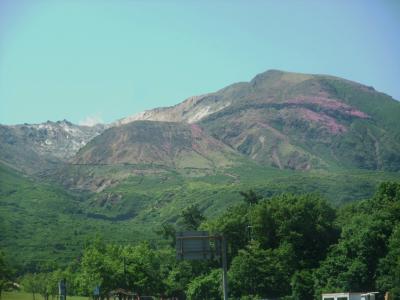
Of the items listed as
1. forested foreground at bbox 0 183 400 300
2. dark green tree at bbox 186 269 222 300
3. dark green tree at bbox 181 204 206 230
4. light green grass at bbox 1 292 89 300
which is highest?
dark green tree at bbox 181 204 206 230

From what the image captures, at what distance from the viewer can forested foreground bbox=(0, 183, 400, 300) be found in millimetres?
61344

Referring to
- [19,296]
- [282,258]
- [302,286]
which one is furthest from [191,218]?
[302,286]

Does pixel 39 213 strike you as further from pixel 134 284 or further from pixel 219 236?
pixel 219 236

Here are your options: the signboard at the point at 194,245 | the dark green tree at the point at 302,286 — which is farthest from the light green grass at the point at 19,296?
the signboard at the point at 194,245

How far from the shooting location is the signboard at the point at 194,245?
38.1m

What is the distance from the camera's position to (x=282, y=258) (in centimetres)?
6775

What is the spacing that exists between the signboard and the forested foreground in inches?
957

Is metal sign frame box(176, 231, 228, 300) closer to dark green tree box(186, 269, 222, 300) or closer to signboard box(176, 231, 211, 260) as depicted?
signboard box(176, 231, 211, 260)

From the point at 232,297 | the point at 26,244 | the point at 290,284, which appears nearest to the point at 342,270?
the point at 290,284

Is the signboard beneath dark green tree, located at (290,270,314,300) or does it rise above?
above

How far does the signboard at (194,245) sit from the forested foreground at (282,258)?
2431 cm

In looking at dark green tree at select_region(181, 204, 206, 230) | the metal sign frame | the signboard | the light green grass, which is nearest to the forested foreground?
dark green tree at select_region(181, 204, 206, 230)

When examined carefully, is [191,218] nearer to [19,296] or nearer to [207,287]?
[207,287]

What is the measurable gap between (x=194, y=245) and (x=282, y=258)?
3100cm
